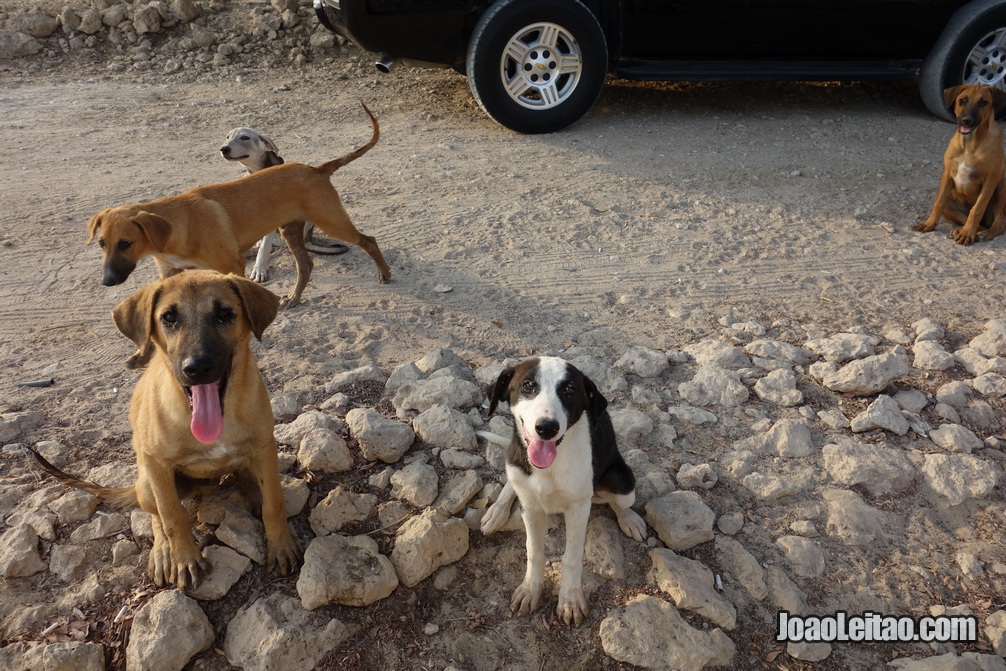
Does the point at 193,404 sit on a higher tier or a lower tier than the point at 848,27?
lower

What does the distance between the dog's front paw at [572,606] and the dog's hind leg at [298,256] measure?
9.53 feet

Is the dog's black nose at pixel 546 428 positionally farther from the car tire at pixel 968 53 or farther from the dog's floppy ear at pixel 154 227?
the car tire at pixel 968 53

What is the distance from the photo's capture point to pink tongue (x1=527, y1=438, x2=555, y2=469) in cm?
246

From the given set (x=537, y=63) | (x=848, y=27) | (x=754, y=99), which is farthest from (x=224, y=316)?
(x=754, y=99)

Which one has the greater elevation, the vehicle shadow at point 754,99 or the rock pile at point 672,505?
the vehicle shadow at point 754,99


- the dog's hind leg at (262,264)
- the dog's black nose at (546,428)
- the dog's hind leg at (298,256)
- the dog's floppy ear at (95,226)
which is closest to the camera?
the dog's black nose at (546,428)

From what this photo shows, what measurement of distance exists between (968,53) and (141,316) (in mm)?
8134

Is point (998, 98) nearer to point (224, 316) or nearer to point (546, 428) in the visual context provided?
point (546, 428)

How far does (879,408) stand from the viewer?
3.61m

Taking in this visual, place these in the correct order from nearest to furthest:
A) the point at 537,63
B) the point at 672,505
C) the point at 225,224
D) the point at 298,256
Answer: the point at 672,505
the point at 225,224
the point at 298,256
the point at 537,63

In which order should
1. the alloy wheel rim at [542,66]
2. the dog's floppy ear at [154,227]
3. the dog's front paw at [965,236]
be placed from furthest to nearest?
the alloy wheel rim at [542,66] → the dog's front paw at [965,236] → the dog's floppy ear at [154,227]

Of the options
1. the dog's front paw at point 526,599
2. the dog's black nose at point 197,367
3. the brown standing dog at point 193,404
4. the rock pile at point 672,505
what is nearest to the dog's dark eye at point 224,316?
the brown standing dog at point 193,404

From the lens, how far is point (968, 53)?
281 inches

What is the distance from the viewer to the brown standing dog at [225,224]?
13.7 feet
